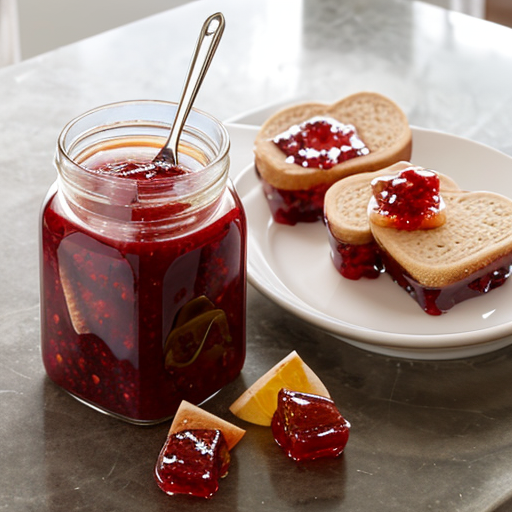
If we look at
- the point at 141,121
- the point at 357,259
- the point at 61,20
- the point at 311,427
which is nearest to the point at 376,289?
the point at 357,259

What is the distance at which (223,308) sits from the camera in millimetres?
1268

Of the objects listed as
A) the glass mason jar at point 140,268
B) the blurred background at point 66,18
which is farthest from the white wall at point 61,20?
the glass mason jar at point 140,268

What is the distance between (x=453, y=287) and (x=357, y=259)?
7.1 inches

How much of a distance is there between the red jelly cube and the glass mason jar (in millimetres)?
145

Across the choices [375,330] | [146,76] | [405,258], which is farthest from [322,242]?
[146,76]

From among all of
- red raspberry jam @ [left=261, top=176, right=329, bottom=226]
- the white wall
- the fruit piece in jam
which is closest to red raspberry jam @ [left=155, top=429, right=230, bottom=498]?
the fruit piece in jam

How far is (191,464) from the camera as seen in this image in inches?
45.6

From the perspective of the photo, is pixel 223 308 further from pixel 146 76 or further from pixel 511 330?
pixel 146 76

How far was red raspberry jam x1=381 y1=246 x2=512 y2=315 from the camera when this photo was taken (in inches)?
58.0

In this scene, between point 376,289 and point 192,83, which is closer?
point 192,83

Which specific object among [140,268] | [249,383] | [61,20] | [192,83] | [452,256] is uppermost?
[192,83]

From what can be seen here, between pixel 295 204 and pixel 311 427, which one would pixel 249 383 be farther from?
pixel 295 204

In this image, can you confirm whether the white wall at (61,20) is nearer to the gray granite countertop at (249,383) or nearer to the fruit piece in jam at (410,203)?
the gray granite countertop at (249,383)

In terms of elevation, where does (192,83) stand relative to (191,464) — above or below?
above
